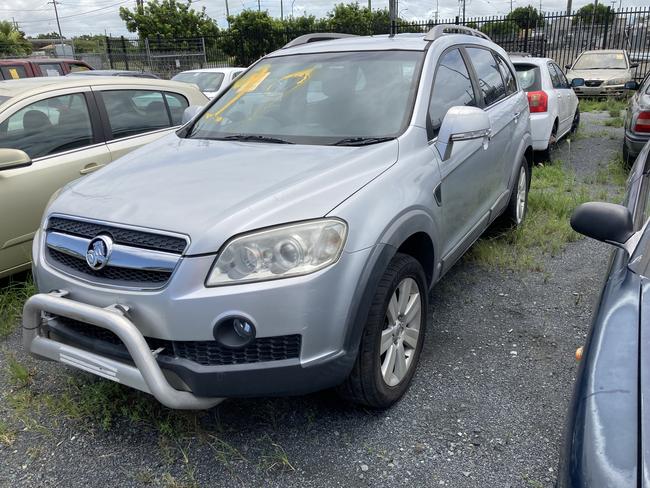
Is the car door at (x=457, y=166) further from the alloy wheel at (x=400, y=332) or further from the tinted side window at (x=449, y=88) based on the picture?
the alloy wheel at (x=400, y=332)

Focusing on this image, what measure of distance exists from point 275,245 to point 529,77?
7.01 meters

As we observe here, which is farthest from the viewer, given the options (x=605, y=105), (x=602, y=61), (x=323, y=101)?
(x=602, y=61)

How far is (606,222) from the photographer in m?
2.05

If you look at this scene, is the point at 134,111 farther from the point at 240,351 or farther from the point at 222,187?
the point at 240,351

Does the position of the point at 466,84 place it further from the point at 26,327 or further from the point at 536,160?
the point at 536,160

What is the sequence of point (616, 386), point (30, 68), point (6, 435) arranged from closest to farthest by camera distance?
point (616, 386) → point (6, 435) → point (30, 68)

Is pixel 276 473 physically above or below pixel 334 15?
below

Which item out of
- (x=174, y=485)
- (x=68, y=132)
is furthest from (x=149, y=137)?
(x=174, y=485)

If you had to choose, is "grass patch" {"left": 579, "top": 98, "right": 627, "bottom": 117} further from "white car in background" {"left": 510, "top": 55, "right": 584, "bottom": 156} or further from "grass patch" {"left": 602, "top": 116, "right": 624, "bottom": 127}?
"white car in background" {"left": 510, "top": 55, "right": 584, "bottom": 156}

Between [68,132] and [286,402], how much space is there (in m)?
2.90

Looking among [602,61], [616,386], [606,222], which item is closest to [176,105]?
[606,222]

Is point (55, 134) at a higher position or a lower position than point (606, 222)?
higher

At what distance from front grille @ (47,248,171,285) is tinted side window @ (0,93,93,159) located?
196 cm

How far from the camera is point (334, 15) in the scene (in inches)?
1470
